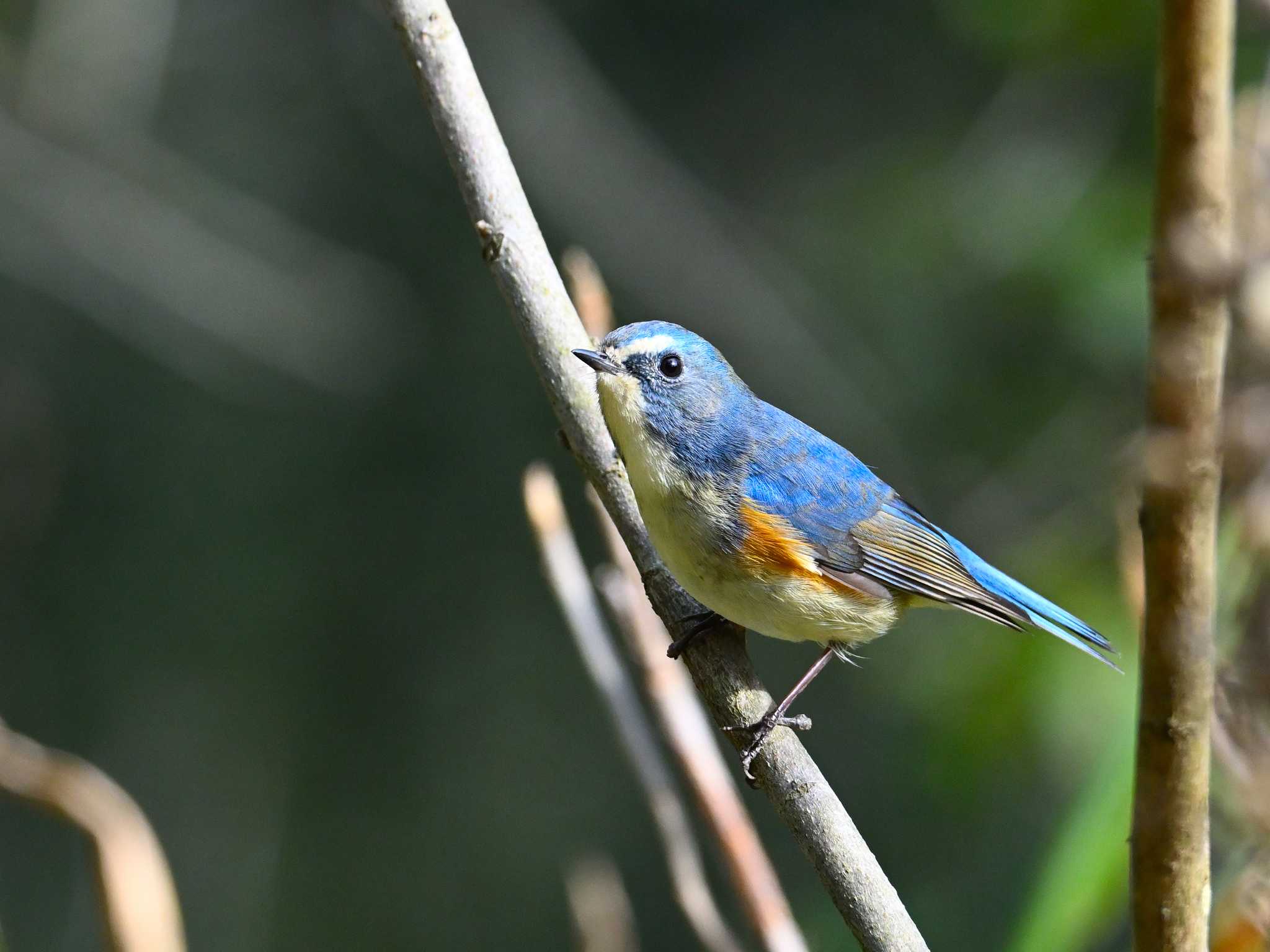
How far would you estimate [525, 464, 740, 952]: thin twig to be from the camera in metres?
1.83

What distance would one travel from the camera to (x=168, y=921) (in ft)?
3.96

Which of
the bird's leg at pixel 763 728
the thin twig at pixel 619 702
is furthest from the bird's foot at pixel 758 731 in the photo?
the thin twig at pixel 619 702

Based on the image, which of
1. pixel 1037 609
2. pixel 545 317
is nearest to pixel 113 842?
pixel 545 317

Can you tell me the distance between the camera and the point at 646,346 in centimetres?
243

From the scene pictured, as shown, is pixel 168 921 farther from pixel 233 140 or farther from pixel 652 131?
pixel 233 140

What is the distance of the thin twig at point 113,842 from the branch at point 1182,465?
0.87 meters

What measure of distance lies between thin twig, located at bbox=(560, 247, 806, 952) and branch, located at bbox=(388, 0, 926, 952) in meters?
0.06

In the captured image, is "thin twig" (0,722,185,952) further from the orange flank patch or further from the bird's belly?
the orange flank patch

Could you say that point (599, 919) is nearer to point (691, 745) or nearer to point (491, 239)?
point (691, 745)

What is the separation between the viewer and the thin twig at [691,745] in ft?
5.38

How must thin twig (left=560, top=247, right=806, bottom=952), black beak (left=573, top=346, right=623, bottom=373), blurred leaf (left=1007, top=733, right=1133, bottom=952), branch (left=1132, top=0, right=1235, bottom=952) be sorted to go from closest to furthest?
branch (left=1132, top=0, right=1235, bottom=952)
blurred leaf (left=1007, top=733, right=1133, bottom=952)
thin twig (left=560, top=247, right=806, bottom=952)
black beak (left=573, top=346, right=623, bottom=373)

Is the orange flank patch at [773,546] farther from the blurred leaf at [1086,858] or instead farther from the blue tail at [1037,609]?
the blurred leaf at [1086,858]

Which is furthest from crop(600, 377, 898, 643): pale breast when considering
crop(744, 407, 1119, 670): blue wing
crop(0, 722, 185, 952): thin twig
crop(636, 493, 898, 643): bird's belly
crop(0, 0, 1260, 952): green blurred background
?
crop(0, 0, 1260, 952): green blurred background

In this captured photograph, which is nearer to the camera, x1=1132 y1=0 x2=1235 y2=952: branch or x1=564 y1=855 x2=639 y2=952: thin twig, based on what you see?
x1=1132 y1=0 x2=1235 y2=952: branch
